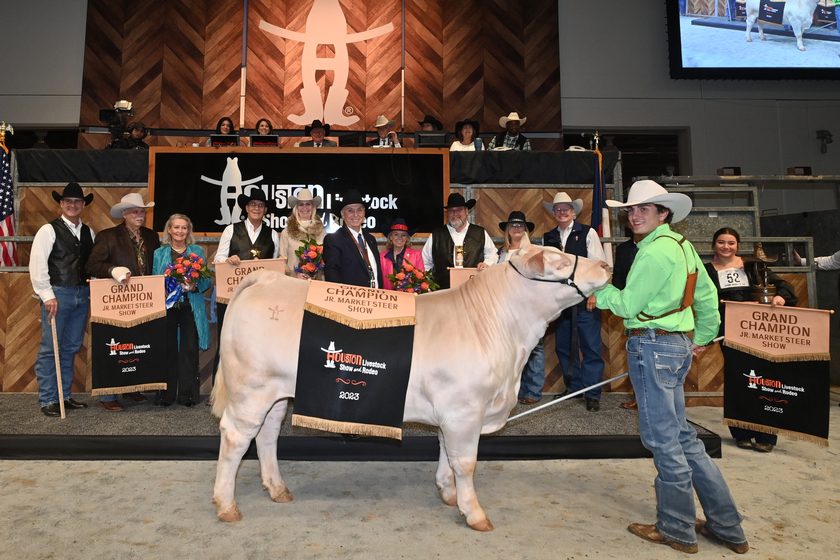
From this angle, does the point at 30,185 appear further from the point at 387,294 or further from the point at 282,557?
the point at 282,557

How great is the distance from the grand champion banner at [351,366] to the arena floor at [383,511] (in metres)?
0.62

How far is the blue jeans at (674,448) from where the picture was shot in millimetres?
2895

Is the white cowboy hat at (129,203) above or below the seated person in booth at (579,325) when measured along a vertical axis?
above

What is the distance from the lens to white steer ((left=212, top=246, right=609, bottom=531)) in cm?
313

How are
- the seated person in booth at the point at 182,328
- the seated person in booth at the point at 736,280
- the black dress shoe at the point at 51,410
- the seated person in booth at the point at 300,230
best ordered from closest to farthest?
the seated person in booth at the point at 736,280 < the black dress shoe at the point at 51,410 < the seated person in booth at the point at 182,328 < the seated person in booth at the point at 300,230

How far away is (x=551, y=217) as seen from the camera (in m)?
7.02

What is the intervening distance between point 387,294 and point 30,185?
19.7 ft

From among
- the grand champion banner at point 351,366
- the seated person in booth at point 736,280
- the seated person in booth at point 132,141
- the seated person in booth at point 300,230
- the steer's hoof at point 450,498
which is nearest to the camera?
the grand champion banner at point 351,366

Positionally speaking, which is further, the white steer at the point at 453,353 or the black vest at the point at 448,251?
the black vest at the point at 448,251

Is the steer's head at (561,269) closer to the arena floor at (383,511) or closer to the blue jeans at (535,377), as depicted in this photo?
the arena floor at (383,511)

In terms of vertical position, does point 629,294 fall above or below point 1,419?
above

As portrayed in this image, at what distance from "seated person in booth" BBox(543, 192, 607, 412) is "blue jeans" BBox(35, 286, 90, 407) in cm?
485

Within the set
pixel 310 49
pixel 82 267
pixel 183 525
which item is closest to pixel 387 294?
pixel 183 525

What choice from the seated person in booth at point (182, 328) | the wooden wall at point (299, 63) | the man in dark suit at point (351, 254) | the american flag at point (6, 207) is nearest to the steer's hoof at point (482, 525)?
the man in dark suit at point (351, 254)
